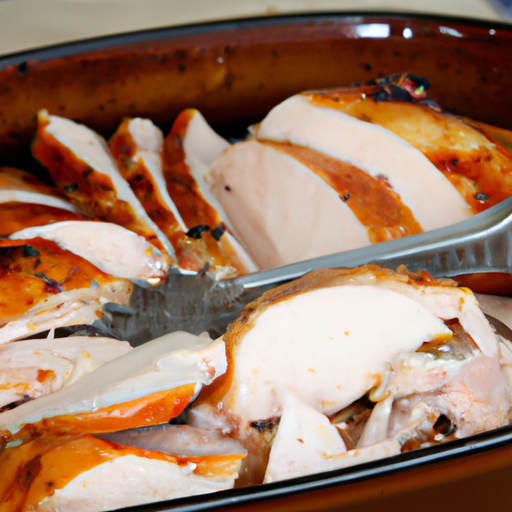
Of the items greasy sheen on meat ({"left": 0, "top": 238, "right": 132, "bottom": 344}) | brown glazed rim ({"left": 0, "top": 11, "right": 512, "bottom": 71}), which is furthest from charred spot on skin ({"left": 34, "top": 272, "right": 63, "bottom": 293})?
brown glazed rim ({"left": 0, "top": 11, "right": 512, "bottom": 71})

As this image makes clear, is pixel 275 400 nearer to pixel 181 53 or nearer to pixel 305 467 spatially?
pixel 305 467

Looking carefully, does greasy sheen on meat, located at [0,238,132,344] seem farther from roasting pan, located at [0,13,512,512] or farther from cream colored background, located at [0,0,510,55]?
cream colored background, located at [0,0,510,55]

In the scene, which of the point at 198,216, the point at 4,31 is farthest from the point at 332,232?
the point at 4,31

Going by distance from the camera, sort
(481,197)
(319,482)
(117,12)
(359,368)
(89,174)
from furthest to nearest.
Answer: (117,12) < (89,174) < (481,197) < (359,368) < (319,482)

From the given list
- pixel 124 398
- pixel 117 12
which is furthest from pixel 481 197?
pixel 117 12

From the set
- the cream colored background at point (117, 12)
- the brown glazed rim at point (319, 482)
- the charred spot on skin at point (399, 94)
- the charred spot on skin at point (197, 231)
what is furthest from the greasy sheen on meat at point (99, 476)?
the cream colored background at point (117, 12)

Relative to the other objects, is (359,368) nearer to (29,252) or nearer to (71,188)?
(29,252)
